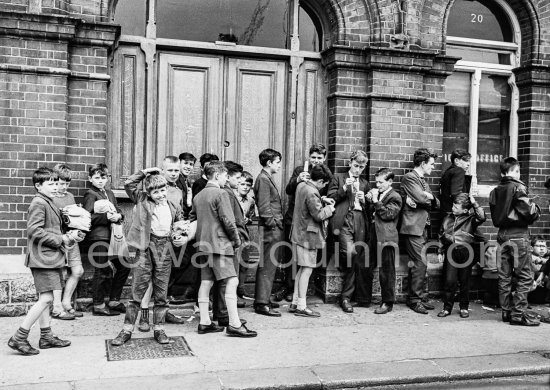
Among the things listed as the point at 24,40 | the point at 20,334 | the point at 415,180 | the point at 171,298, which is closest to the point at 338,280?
the point at 415,180

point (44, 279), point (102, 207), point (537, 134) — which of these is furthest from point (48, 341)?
point (537, 134)

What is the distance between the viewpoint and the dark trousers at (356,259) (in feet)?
26.6

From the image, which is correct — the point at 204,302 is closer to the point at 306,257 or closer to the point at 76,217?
the point at 306,257

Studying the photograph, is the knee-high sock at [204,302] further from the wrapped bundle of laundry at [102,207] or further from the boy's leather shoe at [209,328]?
the wrapped bundle of laundry at [102,207]

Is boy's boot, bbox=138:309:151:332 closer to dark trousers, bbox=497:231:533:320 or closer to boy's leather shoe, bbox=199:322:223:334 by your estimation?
boy's leather shoe, bbox=199:322:223:334

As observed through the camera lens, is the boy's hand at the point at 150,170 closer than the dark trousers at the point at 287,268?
Yes

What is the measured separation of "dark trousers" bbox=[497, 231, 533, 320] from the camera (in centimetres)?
764

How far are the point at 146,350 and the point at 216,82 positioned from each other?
13.3ft

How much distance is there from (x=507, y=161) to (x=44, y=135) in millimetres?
5856

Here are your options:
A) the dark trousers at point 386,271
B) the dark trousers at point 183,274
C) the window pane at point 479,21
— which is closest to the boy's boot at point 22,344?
the dark trousers at point 183,274

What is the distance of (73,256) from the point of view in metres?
7.16

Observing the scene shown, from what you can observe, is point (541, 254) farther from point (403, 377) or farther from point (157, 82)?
point (157, 82)

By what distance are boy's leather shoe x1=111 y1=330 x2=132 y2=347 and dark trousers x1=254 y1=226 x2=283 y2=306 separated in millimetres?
1996

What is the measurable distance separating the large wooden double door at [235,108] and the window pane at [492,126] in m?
2.76
